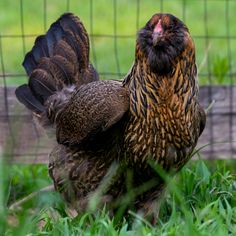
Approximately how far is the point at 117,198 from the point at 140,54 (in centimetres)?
96

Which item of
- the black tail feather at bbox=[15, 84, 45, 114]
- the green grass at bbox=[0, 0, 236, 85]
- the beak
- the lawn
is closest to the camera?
the lawn

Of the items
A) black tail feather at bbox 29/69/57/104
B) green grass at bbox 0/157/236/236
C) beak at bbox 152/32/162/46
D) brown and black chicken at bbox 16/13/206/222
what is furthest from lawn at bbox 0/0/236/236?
beak at bbox 152/32/162/46

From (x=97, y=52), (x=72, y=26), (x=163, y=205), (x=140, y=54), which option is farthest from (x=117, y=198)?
(x=97, y=52)

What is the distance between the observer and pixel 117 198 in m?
6.47

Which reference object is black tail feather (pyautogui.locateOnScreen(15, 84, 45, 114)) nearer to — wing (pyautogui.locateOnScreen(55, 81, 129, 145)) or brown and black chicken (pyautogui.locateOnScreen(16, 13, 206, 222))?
brown and black chicken (pyautogui.locateOnScreen(16, 13, 206, 222))

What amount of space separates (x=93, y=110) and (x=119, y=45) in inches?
209

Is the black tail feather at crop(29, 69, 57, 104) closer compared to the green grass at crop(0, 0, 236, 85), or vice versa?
the black tail feather at crop(29, 69, 57, 104)

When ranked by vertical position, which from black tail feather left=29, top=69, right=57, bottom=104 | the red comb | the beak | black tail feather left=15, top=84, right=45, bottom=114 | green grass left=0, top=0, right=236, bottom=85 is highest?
the red comb

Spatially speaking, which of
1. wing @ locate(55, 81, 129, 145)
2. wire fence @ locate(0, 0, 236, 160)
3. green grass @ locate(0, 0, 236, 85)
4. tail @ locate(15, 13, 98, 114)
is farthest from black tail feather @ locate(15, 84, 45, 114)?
green grass @ locate(0, 0, 236, 85)

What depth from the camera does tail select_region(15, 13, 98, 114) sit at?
7176 mm

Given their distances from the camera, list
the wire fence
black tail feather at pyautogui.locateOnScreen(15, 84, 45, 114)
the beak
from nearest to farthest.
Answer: the beak, black tail feather at pyautogui.locateOnScreen(15, 84, 45, 114), the wire fence

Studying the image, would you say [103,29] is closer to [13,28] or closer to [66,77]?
[13,28]

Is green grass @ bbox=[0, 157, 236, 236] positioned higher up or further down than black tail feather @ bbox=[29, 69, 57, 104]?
further down

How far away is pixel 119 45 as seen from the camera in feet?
37.7
